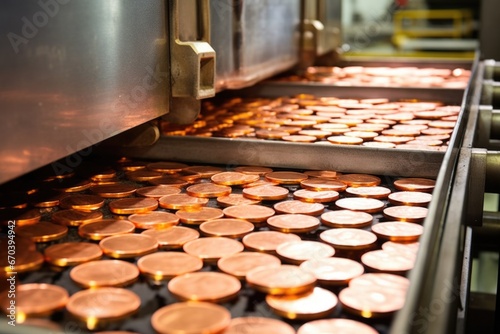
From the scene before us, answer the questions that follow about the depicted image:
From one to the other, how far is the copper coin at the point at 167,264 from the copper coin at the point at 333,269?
274mm

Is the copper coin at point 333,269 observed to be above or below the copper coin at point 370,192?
below

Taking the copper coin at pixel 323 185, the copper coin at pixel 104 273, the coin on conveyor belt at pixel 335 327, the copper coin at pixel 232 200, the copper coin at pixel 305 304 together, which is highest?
the copper coin at pixel 323 185

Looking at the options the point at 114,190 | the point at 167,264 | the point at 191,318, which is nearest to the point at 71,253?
the point at 167,264

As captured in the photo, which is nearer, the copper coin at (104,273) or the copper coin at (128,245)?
the copper coin at (104,273)

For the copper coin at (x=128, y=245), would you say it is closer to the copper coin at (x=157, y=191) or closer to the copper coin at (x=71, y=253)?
the copper coin at (x=71, y=253)

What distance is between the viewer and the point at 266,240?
5.31 feet

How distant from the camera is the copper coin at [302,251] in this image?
149 cm

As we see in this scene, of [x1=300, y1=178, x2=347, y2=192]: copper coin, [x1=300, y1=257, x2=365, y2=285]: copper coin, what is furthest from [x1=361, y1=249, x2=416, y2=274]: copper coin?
[x1=300, y1=178, x2=347, y2=192]: copper coin

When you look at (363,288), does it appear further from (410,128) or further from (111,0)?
(410,128)

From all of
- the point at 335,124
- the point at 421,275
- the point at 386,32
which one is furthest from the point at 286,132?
the point at 386,32

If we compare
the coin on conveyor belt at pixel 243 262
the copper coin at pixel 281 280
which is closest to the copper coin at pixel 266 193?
the coin on conveyor belt at pixel 243 262

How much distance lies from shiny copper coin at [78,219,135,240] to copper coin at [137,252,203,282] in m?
0.20

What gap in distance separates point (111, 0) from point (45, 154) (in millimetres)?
570

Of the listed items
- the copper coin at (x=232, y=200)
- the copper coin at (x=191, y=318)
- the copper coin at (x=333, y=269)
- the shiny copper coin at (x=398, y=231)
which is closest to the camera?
the copper coin at (x=191, y=318)
